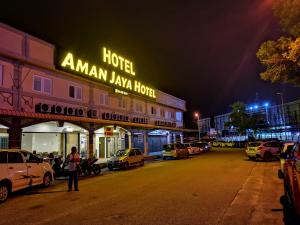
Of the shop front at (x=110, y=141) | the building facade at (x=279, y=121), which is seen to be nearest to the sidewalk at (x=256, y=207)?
the shop front at (x=110, y=141)

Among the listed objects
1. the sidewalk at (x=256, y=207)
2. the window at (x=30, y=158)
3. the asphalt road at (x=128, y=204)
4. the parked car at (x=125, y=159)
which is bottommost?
the sidewalk at (x=256, y=207)

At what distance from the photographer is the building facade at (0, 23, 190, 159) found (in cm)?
1770

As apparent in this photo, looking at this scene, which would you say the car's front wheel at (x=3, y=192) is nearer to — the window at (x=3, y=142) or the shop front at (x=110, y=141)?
the window at (x=3, y=142)

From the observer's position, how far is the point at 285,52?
12719mm

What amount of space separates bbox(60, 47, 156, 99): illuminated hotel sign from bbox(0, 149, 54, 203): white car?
9.98 meters

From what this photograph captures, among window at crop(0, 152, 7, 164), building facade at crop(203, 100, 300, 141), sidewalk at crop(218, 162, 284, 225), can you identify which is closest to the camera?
sidewalk at crop(218, 162, 284, 225)

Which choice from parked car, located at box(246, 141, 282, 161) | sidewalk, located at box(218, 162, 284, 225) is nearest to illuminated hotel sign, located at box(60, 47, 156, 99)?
parked car, located at box(246, 141, 282, 161)

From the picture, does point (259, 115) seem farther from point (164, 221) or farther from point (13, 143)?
point (164, 221)

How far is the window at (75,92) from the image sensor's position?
2335 cm

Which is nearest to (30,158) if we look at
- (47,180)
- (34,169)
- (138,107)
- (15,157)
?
(34,169)

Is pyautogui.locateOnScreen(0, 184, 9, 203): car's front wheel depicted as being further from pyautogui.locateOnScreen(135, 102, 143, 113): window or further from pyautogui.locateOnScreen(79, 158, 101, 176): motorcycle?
pyautogui.locateOnScreen(135, 102, 143, 113): window

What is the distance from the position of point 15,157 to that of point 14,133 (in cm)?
578

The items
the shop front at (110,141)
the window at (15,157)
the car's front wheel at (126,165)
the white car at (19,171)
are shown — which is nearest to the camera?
the white car at (19,171)

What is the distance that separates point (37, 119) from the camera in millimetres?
18188
